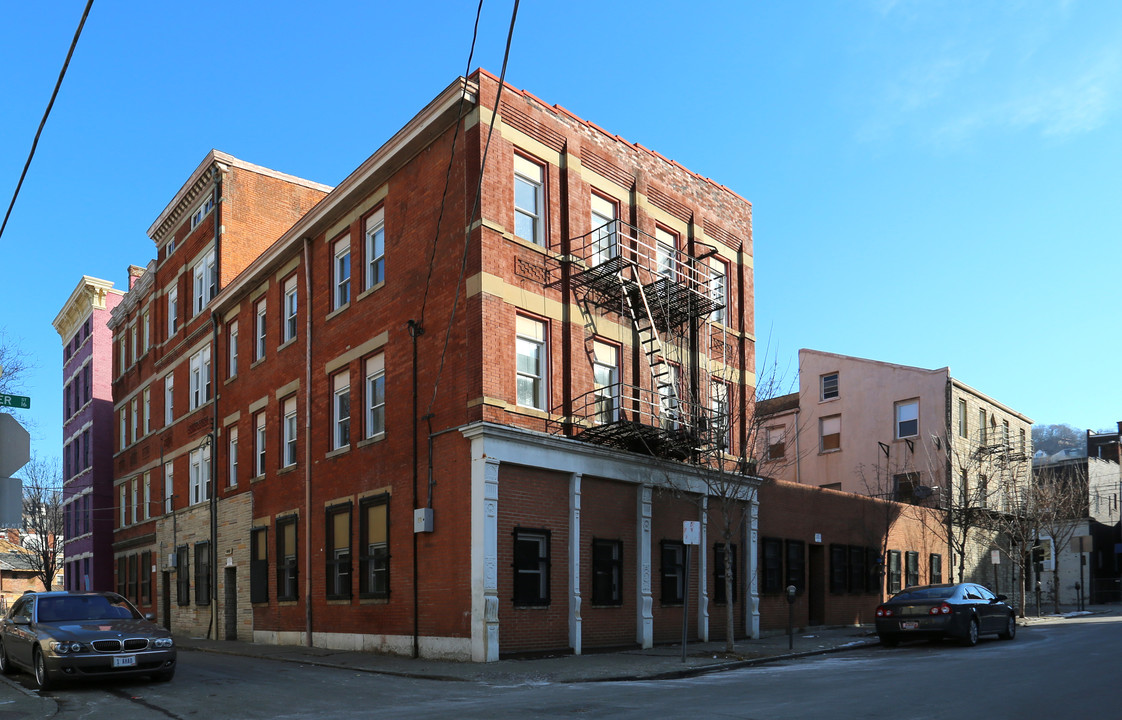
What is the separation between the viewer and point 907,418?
4012 centimetres

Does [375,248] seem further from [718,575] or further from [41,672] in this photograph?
[41,672]

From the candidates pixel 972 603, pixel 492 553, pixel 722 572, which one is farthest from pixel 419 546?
pixel 972 603

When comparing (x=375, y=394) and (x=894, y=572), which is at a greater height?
(x=375, y=394)

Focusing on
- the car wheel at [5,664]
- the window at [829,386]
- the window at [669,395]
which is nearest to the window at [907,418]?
the window at [829,386]

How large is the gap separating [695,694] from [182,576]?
82.2ft

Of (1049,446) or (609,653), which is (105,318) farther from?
(1049,446)

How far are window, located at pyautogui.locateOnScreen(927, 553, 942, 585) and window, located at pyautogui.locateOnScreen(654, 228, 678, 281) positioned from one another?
17.4m

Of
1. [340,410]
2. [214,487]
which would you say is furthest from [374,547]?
[214,487]

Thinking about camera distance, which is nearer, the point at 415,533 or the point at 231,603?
the point at 415,533

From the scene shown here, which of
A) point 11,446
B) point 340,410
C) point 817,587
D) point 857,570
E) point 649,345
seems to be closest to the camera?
point 11,446

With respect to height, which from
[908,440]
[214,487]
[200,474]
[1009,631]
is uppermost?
[908,440]

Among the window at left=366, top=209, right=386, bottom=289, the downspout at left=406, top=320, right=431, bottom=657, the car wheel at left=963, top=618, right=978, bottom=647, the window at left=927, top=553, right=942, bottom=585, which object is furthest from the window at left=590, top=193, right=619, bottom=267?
the window at left=927, top=553, right=942, bottom=585

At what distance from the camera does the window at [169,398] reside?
1412 inches

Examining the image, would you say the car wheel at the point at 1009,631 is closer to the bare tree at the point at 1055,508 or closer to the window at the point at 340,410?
the bare tree at the point at 1055,508
